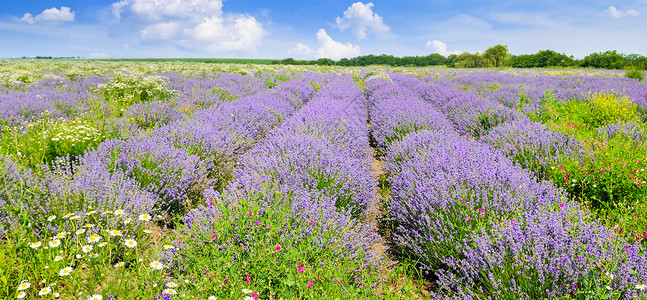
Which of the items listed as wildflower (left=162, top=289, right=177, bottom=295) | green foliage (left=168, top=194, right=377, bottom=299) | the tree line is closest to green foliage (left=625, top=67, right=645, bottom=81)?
green foliage (left=168, top=194, right=377, bottom=299)

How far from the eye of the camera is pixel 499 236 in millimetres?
1997

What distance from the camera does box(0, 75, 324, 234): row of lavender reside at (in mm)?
2402

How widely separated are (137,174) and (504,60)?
63723 millimetres

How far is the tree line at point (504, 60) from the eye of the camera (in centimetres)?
4258

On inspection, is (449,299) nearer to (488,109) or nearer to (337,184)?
(337,184)

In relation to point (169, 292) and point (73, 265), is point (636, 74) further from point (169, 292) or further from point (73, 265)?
point (73, 265)

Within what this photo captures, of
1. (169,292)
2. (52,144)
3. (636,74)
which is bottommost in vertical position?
(169,292)

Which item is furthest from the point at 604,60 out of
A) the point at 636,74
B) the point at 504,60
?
the point at 636,74

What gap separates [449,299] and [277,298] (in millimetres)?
1048

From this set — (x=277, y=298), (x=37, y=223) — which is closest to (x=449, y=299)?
(x=277, y=298)

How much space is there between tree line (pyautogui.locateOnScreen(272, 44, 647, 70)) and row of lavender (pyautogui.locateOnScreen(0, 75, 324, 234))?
48.6 meters

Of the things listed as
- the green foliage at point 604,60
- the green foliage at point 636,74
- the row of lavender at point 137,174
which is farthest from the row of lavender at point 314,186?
the green foliage at point 604,60

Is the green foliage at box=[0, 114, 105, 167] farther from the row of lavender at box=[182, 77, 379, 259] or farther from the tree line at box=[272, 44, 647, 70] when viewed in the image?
the tree line at box=[272, 44, 647, 70]

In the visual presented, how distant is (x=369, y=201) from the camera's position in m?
3.18
